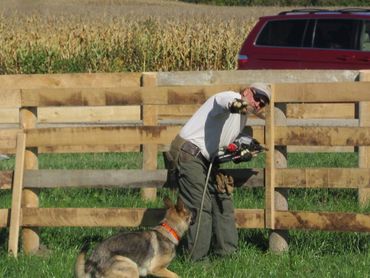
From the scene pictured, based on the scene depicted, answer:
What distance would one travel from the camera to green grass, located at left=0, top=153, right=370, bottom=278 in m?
7.60

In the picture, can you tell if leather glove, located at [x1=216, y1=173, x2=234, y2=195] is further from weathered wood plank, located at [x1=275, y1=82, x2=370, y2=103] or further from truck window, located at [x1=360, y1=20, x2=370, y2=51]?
truck window, located at [x1=360, y1=20, x2=370, y2=51]

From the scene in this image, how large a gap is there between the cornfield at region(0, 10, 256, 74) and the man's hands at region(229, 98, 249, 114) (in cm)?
1679

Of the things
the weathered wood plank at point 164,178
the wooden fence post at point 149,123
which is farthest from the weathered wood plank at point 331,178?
the wooden fence post at point 149,123

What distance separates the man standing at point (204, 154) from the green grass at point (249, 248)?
0.20 meters

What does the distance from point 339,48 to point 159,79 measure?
7767 mm

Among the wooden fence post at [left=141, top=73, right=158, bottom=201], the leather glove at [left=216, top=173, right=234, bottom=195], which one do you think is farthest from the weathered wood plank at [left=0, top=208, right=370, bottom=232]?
the wooden fence post at [left=141, top=73, right=158, bottom=201]

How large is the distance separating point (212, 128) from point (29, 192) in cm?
199

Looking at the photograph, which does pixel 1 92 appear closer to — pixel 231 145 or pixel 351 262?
pixel 231 145

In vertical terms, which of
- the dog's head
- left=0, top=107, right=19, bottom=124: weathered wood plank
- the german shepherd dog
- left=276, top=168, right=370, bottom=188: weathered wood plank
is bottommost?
left=0, top=107, right=19, bottom=124: weathered wood plank

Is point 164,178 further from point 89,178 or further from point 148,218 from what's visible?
point 89,178

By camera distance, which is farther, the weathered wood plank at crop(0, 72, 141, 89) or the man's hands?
the weathered wood plank at crop(0, 72, 141, 89)

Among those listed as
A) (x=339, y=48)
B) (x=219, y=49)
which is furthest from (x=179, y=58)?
(x=339, y=48)

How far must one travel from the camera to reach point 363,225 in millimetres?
8016

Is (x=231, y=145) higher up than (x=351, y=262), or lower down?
higher up
